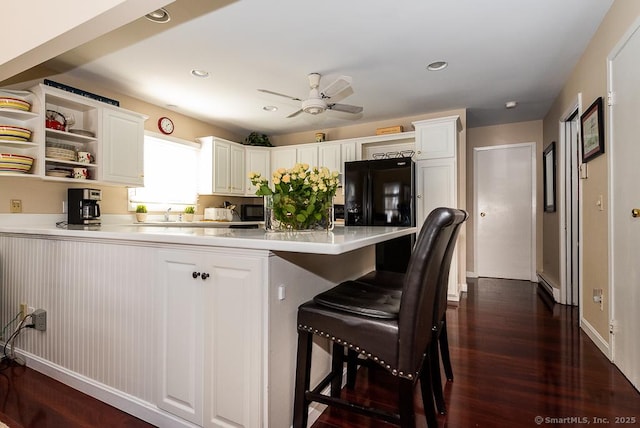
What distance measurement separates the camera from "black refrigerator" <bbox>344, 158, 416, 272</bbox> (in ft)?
12.7

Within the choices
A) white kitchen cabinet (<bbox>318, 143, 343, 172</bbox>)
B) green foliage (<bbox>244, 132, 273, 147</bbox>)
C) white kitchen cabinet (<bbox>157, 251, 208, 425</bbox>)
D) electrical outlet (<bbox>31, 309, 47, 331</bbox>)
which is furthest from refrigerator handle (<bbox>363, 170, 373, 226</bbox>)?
electrical outlet (<bbox>31, 309, 47, 331</bbox>)

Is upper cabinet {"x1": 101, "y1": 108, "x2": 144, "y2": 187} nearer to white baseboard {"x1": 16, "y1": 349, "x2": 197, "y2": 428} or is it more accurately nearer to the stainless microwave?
white baseboard {"x1": 16, "y1": 349, "x2": 197, "y2": 428}

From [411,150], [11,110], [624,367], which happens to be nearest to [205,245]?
[11,110]

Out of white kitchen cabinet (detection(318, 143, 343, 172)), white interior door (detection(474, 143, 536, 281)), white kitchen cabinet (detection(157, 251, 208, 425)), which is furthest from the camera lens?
white interior door (detection(474, 143, 536, 281))

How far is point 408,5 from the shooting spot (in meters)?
2.14

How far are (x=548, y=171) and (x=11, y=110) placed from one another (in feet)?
19.3

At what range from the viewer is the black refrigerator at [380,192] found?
3.86 metres

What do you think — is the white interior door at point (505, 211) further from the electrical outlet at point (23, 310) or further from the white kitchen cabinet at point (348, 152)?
the electrical outlet at point (23, 310)

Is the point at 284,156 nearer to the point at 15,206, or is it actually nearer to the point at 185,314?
the point at 15,206

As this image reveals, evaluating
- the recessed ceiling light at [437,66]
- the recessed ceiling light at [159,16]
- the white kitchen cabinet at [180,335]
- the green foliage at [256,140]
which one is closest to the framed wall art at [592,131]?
the recessed ceiling light at [437,66]

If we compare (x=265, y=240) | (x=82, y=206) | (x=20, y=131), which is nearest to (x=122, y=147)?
(x=82, y=206)

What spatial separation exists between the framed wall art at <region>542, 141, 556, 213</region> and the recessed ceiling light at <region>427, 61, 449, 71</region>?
2.10m

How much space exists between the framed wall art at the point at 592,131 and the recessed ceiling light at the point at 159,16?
3.21m

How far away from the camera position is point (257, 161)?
202 inches
